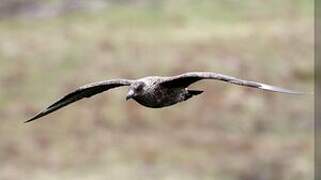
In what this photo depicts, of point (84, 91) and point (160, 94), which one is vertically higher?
point (160, 94)

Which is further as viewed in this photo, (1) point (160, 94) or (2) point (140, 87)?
(2) point (140, 87)

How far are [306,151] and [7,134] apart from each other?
6967 millimetres

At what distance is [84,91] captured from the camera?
8930 millimetres

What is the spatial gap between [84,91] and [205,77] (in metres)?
1.94

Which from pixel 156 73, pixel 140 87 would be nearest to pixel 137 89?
pixel 140 87

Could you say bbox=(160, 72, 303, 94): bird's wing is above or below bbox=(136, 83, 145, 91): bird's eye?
above

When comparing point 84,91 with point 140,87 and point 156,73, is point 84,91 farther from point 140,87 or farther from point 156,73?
point 156,73

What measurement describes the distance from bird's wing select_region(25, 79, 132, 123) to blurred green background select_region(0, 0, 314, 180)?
12.2 meters

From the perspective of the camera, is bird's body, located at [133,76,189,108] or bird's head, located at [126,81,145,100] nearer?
bird's body, located at [133,76,189,108]

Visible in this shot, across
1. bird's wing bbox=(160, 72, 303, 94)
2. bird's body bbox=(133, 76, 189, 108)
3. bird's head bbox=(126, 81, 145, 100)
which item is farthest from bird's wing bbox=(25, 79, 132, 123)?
bird's wing bbox=(160, 72, 303, 94)

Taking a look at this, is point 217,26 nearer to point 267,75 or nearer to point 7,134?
point 267,75

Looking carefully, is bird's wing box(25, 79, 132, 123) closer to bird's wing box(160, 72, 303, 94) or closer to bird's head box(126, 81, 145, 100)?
bird's head box(126, 81, 145, 100)

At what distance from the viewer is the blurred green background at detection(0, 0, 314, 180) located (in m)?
22.7

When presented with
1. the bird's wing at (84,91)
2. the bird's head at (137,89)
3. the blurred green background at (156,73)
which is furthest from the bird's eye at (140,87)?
the blurred green background at (156,73)
